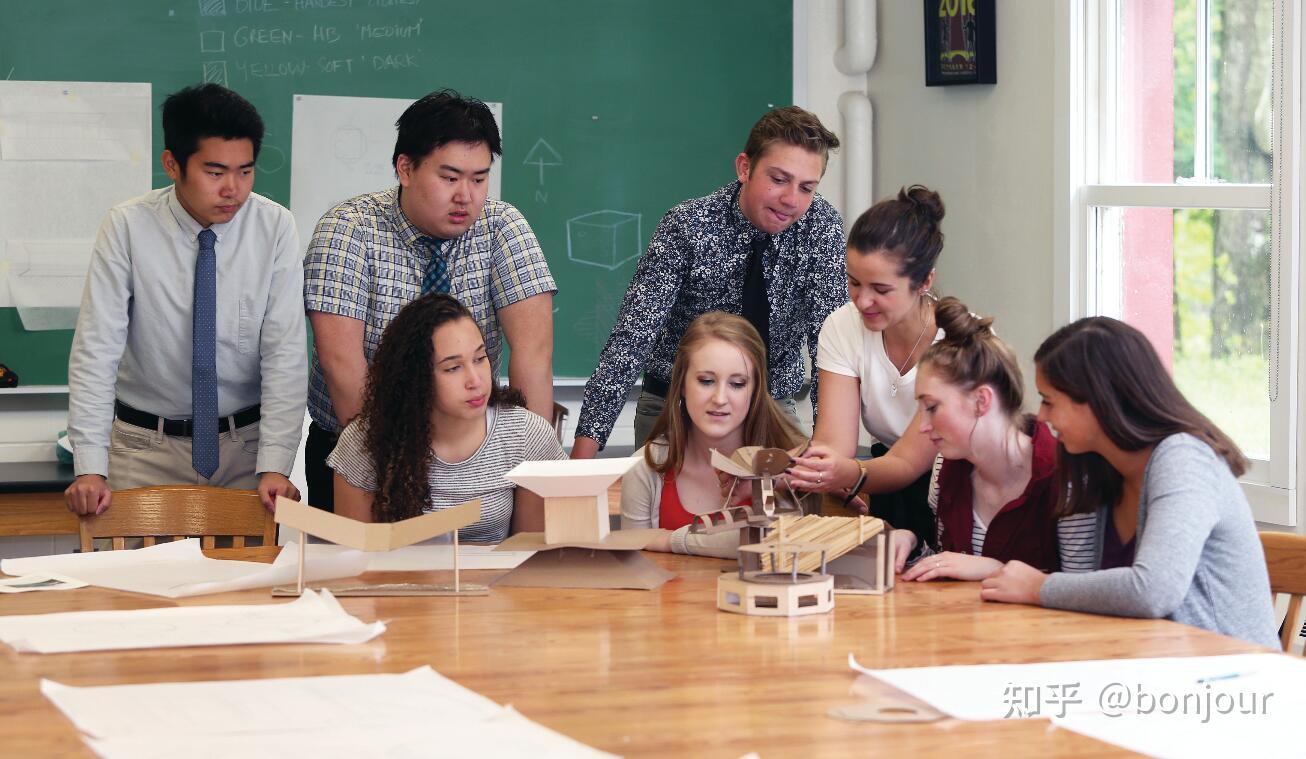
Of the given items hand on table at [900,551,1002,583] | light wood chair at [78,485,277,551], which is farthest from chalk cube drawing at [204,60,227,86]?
hand on table at [900,551,1002,583]

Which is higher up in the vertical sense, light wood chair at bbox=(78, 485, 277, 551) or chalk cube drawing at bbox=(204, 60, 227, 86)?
chalk cube drawing at bbox=(204, 60, 227, 86)

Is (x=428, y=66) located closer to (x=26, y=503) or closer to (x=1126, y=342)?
(x=26, y=503)

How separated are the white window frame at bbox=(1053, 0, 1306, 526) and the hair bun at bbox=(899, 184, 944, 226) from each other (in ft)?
2.94

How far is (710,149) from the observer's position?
4.41 m

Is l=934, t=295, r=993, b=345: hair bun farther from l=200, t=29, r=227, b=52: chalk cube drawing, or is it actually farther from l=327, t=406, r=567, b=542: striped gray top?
l=200, t=29, r=227, b=52: chalk cube drawing

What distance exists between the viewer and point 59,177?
3.78 meters

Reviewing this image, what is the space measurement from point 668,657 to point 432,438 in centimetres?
109

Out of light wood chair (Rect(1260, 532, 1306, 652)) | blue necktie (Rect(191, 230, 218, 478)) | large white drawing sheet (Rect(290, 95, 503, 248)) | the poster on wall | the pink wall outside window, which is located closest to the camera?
light wood chair (Rect(1260, 532, 1306, 652))

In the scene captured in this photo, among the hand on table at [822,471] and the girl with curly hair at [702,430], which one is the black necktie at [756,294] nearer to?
the girl with curly hair at [702,430]

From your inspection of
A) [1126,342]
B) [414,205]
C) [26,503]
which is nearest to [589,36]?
[414,205]

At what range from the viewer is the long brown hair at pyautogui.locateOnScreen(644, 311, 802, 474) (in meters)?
2.58

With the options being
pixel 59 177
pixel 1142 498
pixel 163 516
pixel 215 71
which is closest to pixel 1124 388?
pixel 1142 498

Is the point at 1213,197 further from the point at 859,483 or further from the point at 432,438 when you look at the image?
the point at 432,438

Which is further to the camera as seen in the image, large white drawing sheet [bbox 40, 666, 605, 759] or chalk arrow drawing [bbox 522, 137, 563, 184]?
chalk arrow drawing [bbox 522, 137, 563, 184]
